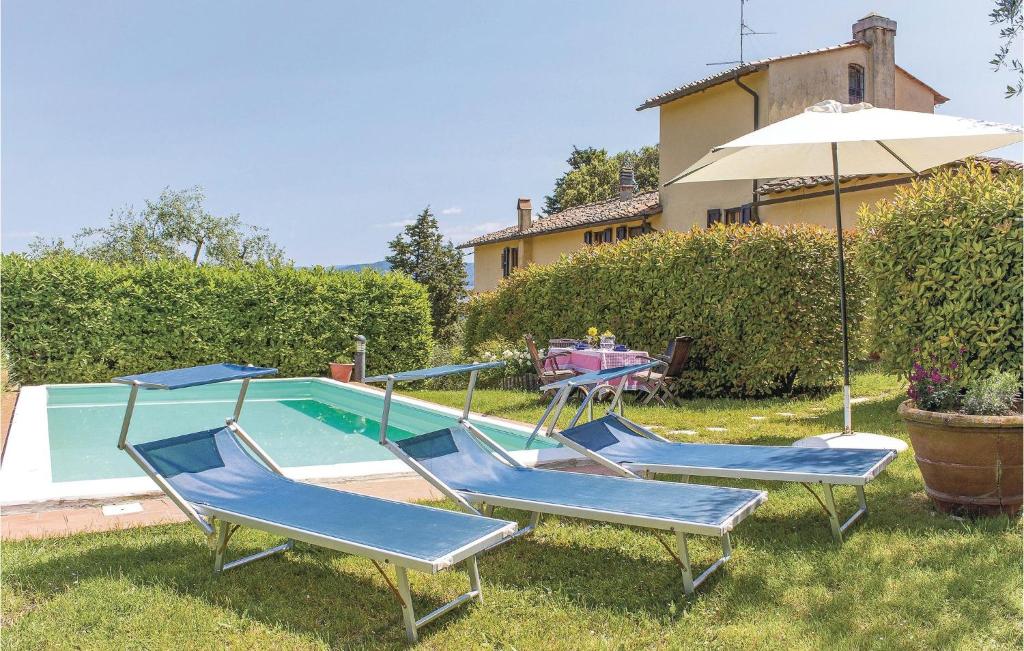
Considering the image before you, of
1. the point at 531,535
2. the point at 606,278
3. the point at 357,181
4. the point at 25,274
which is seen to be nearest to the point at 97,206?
the point at 357,181

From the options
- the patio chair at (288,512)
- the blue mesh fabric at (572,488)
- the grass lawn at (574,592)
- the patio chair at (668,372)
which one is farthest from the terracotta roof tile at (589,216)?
the patio chair at (288,512)

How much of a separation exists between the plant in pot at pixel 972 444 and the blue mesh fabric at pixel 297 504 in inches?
114

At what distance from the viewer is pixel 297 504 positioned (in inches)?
159

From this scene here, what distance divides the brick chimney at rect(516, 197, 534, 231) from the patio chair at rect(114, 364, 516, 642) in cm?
2697

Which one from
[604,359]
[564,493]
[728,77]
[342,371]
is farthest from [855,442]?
[728,77]

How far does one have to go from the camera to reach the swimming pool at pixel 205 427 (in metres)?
5.98

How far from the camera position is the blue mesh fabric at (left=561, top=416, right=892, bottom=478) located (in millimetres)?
4672

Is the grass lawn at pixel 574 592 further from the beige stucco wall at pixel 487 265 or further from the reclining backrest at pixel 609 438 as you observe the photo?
the beige stucco wall at pixel 487 265

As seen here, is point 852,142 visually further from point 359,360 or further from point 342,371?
point 342,371

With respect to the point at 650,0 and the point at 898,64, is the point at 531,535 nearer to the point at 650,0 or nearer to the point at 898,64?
the point at 650,0

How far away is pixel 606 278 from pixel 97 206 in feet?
114

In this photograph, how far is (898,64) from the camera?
2097cm

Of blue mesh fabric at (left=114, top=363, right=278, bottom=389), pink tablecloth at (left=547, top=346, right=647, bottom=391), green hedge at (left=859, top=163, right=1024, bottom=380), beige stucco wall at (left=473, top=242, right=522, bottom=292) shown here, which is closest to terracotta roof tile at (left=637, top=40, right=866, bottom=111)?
beige stucco wall at (left=473, top=242, right=522, bottom=292)

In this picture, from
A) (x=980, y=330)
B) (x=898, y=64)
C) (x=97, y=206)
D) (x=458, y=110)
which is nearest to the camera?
(x=980, y=330)
